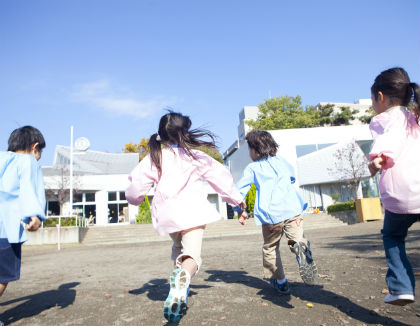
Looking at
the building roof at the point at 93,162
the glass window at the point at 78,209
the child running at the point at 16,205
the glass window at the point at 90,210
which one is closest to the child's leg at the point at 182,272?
the child running at the point at 16,205

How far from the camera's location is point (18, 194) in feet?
9.41

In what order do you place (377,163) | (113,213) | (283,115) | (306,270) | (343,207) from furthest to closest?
(283,115), (113,213), (343,207), (306,270), (377,163)

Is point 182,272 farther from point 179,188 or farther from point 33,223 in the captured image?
point 33,223

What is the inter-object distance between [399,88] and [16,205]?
3.13m

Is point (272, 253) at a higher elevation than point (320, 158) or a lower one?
lower

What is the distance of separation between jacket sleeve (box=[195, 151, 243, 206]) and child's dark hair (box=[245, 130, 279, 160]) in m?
0.86

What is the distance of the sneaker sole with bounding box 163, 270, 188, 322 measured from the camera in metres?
2.07

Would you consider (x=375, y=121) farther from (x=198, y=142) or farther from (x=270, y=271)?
(x=270, y=271)

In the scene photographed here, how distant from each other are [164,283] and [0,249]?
233 centimetres

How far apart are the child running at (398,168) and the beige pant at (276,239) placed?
113 centimetres

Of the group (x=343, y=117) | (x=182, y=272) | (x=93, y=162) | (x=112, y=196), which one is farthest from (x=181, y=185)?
(x=343, y=117)

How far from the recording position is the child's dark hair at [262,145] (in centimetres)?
378

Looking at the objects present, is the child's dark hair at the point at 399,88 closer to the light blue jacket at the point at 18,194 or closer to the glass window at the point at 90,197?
the light blue jacket at the point at 18,194

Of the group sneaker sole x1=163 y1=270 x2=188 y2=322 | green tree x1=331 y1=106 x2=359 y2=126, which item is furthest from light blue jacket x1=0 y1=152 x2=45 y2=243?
green tree x1=331 y1=106 x2=359 y2=126
